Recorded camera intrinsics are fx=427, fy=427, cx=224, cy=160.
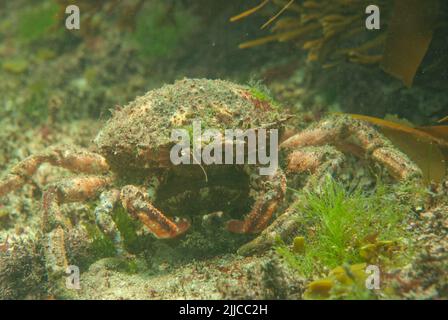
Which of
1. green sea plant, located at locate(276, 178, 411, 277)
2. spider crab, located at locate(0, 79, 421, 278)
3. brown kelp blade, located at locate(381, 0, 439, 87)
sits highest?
brown kelp blade, located at locate(381, 0, 439, 87)

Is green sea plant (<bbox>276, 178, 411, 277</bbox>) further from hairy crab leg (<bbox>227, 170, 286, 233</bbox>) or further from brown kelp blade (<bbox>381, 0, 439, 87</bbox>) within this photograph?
brown kelp blade (<bbox>381, 0, 439, 87</bbox>)

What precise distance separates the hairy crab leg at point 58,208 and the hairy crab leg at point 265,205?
1.69 m

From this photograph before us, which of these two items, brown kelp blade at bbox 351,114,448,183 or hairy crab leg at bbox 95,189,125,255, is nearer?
hairy crab leg at bbox 95,189,125,255

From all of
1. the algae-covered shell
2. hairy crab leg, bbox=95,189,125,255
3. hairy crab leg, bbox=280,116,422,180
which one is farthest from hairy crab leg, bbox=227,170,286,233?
hairy crab leg, bbox=95,189,125,255

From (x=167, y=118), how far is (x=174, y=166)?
48 cm

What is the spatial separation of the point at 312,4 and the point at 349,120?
203cm

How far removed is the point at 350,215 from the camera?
3637 millimetres

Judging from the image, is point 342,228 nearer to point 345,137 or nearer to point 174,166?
point 174,166

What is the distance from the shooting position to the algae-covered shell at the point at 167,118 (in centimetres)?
396

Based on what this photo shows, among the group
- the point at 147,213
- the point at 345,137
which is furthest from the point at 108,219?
the point at 345,137

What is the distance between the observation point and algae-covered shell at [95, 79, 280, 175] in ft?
13.0
